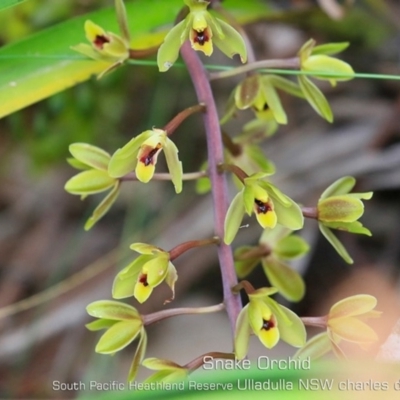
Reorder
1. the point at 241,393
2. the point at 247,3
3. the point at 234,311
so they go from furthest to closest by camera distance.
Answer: the point at 247,3 < the point at 234,311 < the point at 241,393

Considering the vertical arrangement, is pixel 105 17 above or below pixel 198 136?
below

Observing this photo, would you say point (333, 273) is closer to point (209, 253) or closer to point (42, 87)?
point (209, 253)

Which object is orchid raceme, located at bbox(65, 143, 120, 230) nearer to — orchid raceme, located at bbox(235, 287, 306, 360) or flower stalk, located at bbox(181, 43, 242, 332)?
flower stalk, located at bbox(181, 43, 242, 332)

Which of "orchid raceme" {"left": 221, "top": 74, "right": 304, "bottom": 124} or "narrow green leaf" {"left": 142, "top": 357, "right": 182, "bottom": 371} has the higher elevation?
"orchid raceme" {"left": 221, "top": 74, "right": 304, "bottom": 124}

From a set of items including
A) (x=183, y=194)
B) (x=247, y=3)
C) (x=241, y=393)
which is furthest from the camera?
(x=183, y=194)

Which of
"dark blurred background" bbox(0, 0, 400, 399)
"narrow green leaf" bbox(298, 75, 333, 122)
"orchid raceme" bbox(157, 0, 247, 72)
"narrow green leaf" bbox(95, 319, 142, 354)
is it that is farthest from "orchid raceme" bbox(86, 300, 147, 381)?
"dark blurred background" bbox(0, 0, 400, 399)

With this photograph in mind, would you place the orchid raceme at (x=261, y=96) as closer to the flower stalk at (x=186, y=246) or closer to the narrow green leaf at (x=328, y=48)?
the narrow green leaf at (x=328, y=48)

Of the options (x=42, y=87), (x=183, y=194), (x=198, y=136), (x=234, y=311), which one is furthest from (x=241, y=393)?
(x=198, y=136)

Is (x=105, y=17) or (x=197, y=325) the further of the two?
(x=197, y=325)
